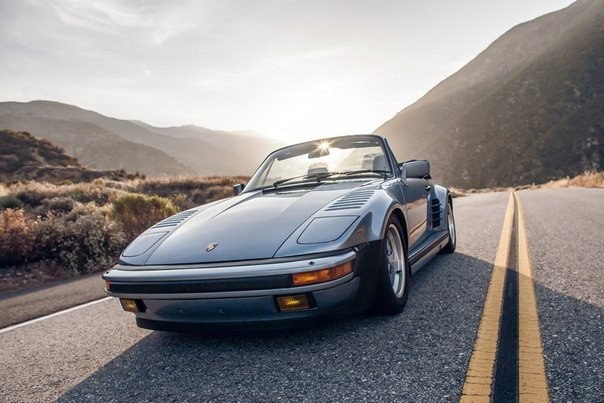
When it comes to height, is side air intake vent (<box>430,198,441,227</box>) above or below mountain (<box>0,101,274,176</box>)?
below

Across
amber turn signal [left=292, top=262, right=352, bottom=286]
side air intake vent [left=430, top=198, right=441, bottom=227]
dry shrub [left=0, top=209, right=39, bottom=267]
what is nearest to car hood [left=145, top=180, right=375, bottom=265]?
amber turn signal [left=292, top=262, right=352, bottom=286]

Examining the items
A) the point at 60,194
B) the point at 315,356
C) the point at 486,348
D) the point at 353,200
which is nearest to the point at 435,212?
the point at 353,200

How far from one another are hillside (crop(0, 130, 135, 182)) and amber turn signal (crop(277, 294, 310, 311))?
26456 mm

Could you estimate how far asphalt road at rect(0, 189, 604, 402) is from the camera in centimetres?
194

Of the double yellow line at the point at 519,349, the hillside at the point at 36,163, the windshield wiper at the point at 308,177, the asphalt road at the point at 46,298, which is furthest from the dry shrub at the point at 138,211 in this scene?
the hillside at the point at 36,163

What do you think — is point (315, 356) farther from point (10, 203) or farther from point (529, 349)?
point (10, 203)

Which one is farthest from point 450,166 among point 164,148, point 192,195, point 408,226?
point 164,148

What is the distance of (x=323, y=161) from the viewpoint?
14.1 ft

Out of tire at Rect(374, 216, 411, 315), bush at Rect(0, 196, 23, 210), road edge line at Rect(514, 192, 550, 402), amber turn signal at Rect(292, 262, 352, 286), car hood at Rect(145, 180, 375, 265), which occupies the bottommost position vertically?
road edge line at Rect(514, 192, 550, 402)

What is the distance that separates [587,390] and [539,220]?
6449mm

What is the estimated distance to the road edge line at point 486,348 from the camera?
1784mm

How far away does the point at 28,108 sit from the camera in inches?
5246

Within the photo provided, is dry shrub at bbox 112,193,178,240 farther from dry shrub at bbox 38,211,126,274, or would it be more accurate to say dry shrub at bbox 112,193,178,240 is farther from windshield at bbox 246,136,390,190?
windshield at bbox 246,136,390,190

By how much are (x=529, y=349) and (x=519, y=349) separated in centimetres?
5
